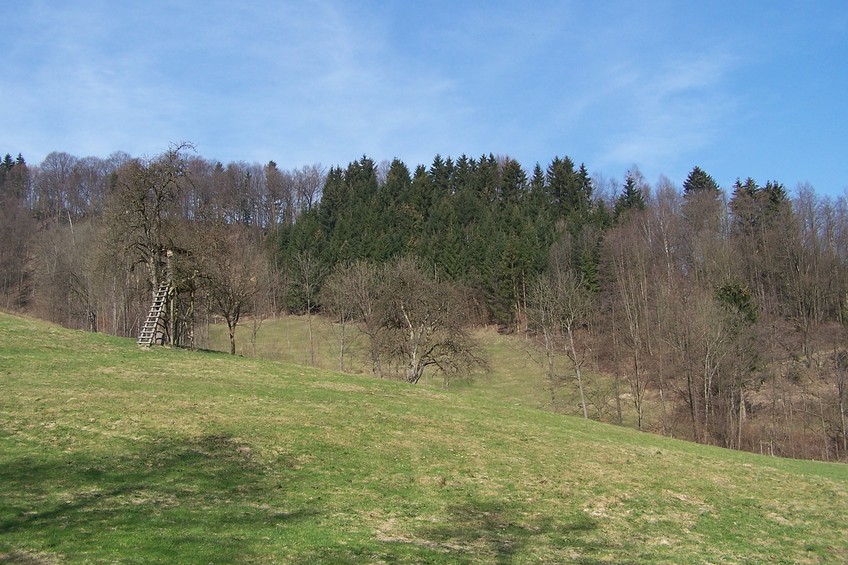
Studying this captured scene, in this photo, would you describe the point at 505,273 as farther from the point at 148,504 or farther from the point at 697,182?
the point at 148,504

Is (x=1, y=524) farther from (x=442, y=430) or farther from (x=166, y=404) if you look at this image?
(x=442, y=430)

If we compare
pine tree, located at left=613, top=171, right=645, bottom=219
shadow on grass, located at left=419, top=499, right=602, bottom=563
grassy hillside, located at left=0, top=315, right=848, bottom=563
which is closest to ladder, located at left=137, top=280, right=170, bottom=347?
grassy hillside, located at left=0, top=315, right=848, bottom=563

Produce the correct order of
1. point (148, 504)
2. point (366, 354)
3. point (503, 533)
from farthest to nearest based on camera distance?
point (366, 354)
point (503, 533)
point (148, 504)

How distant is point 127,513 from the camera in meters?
12.7

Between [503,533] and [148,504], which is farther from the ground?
[148,504]

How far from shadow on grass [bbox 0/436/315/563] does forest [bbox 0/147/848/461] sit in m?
22.4

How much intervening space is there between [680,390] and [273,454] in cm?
4702

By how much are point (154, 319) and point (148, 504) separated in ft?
82.4

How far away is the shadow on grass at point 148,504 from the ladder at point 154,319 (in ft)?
62.8

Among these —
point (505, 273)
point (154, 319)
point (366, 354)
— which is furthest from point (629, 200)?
point (154, 319)

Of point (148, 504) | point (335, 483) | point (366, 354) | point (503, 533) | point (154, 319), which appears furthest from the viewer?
point (366, 354)

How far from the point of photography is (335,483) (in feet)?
56.9

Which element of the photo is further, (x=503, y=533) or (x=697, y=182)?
(x=697, y=182)

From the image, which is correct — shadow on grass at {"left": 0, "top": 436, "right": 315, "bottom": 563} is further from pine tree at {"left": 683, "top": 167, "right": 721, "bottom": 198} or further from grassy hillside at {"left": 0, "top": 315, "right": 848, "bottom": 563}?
pine tree at {"left": 683, "top": 167, "right": 721, "bottom": 198}
